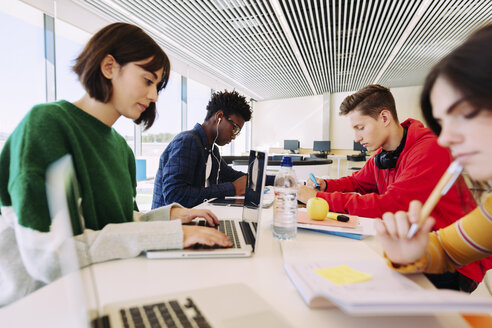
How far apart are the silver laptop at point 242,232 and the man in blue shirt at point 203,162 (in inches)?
22.7

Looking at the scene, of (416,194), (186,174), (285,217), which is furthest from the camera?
(186,174)

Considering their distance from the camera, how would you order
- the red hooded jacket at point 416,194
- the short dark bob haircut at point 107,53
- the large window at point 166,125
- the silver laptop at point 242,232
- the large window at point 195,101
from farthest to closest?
the large window at point 195,101, the large window at point 166,125, the red hooded jacket at point 416,194, the short dark bob haircut at point 107,53, the silver laptop at point 242,232

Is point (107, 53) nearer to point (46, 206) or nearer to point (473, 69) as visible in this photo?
point (46, 206)

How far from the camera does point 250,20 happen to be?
4680mm

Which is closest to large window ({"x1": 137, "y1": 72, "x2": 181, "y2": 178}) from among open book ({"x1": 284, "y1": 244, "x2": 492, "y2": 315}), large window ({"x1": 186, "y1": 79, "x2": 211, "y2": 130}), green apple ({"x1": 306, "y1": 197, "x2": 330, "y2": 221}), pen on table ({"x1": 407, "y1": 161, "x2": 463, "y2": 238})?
large window ({"x1": 186, "y1": 79, "x2": 211, "y2": 130})

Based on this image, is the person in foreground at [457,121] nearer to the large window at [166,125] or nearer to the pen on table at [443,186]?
the pen on table at [443,186]

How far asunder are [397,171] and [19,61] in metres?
4.39

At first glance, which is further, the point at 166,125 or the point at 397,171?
the point at 166,125

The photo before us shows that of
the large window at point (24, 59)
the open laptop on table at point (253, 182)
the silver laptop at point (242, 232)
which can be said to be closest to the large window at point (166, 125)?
the large window at point (24, 59)

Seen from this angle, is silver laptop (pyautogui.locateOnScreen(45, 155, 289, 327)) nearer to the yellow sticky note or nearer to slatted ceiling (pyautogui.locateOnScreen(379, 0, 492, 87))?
the yellow sticky note

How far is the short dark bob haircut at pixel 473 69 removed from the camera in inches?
21.9

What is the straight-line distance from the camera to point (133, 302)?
54cm

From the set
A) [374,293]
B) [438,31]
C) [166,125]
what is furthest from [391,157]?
[166,125]

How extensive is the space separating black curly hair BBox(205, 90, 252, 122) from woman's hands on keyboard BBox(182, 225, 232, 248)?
1.44m
